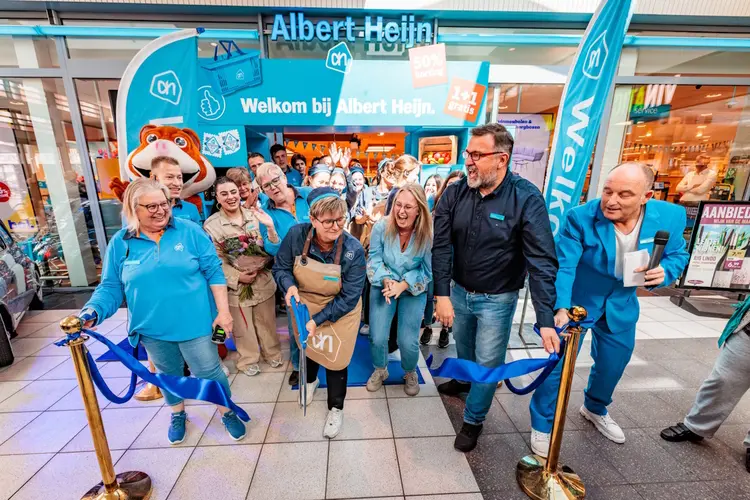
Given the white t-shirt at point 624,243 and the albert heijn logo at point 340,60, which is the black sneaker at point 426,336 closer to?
the white t-shirt at point 624,243

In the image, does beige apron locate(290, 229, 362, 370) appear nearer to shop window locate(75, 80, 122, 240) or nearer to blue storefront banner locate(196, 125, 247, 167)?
blue storefront banner locate(196, 125, 247, 167)

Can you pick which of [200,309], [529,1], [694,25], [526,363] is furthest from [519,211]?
[694,25]

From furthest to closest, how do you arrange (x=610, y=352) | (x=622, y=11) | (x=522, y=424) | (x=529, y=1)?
(x=529, y=1) → (x=522, y=424) → (x=622, y=11) → (x=610, y=352)

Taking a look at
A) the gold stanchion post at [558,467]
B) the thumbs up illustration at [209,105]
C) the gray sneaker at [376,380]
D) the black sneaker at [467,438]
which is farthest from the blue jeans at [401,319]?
the thumbs up illustration at [209,105]

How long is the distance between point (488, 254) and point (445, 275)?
30cm

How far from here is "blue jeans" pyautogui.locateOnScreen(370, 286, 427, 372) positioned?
2.56m

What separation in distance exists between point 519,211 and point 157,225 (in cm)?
209

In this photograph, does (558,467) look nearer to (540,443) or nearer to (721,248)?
(540,443)

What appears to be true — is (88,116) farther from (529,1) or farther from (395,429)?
(529,1)

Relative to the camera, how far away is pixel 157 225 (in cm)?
184

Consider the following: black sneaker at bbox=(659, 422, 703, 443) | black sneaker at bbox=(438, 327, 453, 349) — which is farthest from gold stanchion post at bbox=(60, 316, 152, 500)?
black sneaker at bbox=(659, 422, 703, 443)

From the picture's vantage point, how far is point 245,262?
9.00ft

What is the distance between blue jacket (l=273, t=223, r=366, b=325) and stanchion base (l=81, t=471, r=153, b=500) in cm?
135

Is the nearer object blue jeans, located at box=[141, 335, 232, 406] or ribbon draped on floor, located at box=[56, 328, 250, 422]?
ribbon draped on floor, located at box=[56, 328, 250, 422]
